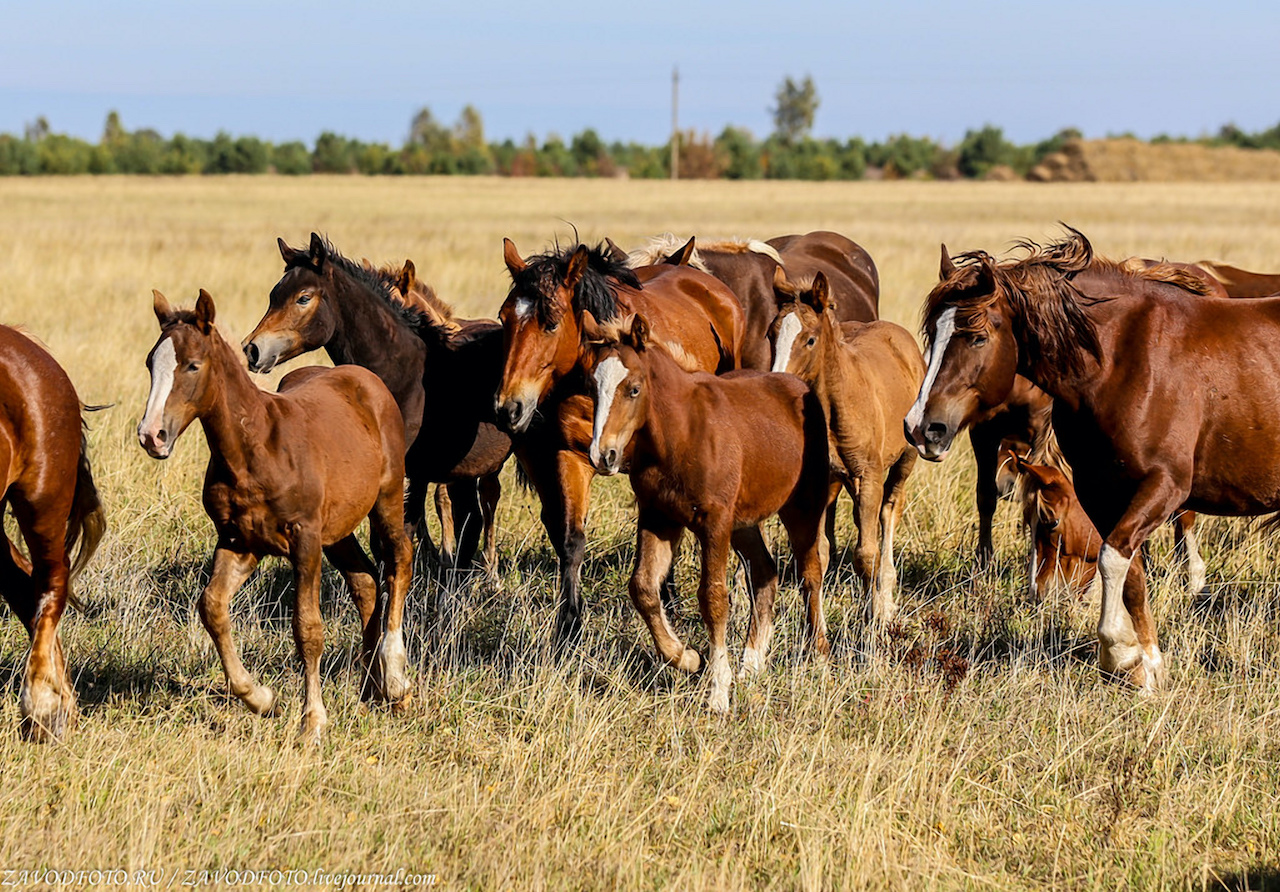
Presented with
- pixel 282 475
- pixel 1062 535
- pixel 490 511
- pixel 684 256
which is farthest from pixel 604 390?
pixel 684 256

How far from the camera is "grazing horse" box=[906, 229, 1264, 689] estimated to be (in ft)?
18.2

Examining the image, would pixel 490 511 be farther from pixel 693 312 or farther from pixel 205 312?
pixel 205 312

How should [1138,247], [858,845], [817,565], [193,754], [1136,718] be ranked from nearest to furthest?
[858,845] → [193,754] → [1136,718] → [817,565] → [1138,247]

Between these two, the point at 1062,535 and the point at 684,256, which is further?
the point at 684,256

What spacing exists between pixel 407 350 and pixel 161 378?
7.94 feet

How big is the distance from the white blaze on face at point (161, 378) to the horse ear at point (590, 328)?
1.70m

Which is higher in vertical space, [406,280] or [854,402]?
[406,280]

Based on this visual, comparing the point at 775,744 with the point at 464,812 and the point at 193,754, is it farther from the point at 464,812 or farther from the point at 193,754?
the point at 193,754

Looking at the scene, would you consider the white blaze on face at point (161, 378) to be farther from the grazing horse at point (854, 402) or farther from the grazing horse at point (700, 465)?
the grazing horse at point (854, 402)

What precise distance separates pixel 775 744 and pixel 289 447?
2.15 m

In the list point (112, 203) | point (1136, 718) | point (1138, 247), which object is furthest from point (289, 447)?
point (112, 203)

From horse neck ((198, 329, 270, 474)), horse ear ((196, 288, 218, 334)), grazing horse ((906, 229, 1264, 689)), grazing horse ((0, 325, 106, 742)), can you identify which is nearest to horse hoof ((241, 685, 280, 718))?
grazing horse ((0, 325, 106, 742))

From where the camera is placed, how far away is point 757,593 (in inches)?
245

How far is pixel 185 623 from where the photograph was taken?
660 centimetres
